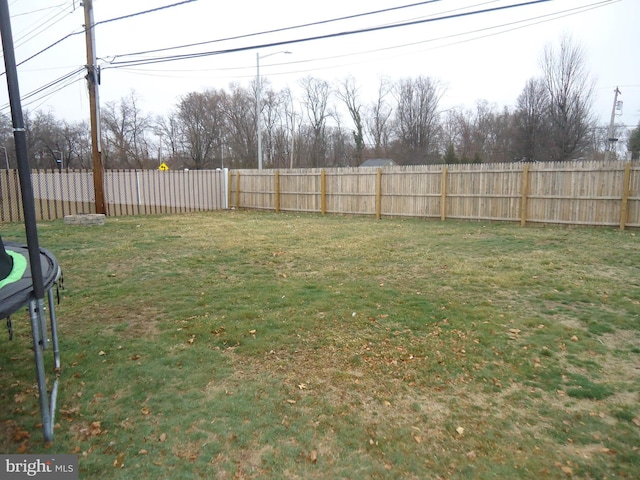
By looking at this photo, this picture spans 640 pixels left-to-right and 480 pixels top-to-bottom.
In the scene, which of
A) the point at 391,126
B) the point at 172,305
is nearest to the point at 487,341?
the point at 172,305

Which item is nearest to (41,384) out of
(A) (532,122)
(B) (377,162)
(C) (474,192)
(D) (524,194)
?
(D) (524,194)

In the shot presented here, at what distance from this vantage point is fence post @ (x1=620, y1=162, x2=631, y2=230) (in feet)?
35.8

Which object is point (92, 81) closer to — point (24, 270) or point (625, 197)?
point (24, 270)

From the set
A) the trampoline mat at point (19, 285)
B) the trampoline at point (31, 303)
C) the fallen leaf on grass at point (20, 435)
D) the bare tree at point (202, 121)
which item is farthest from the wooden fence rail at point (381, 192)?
the bare tree at point (202, 121)

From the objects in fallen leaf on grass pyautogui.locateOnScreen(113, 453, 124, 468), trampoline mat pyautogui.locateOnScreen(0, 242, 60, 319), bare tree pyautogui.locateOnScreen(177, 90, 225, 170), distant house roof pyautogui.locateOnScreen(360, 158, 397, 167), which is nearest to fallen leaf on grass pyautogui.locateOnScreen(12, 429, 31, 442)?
fallen leaf on grass pyautogui.locateOnScreen(113, 453, 124, 468)

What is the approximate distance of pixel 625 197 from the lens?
36.0 feet

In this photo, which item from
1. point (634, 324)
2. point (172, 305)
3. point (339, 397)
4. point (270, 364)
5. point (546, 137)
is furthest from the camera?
point (546, 137)

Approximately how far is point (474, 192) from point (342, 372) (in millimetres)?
11159

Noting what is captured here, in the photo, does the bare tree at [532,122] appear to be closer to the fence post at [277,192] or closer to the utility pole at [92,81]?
the fence post at [277,192]

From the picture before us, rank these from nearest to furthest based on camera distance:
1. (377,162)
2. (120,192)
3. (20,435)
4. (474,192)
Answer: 1. (20,435)
2. (474,192)
3. (120,192)
4. (377,162)

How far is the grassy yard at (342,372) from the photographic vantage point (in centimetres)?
239

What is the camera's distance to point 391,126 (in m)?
46.0

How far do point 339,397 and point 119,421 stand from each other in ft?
4.71

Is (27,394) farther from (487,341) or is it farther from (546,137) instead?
(546,137)
